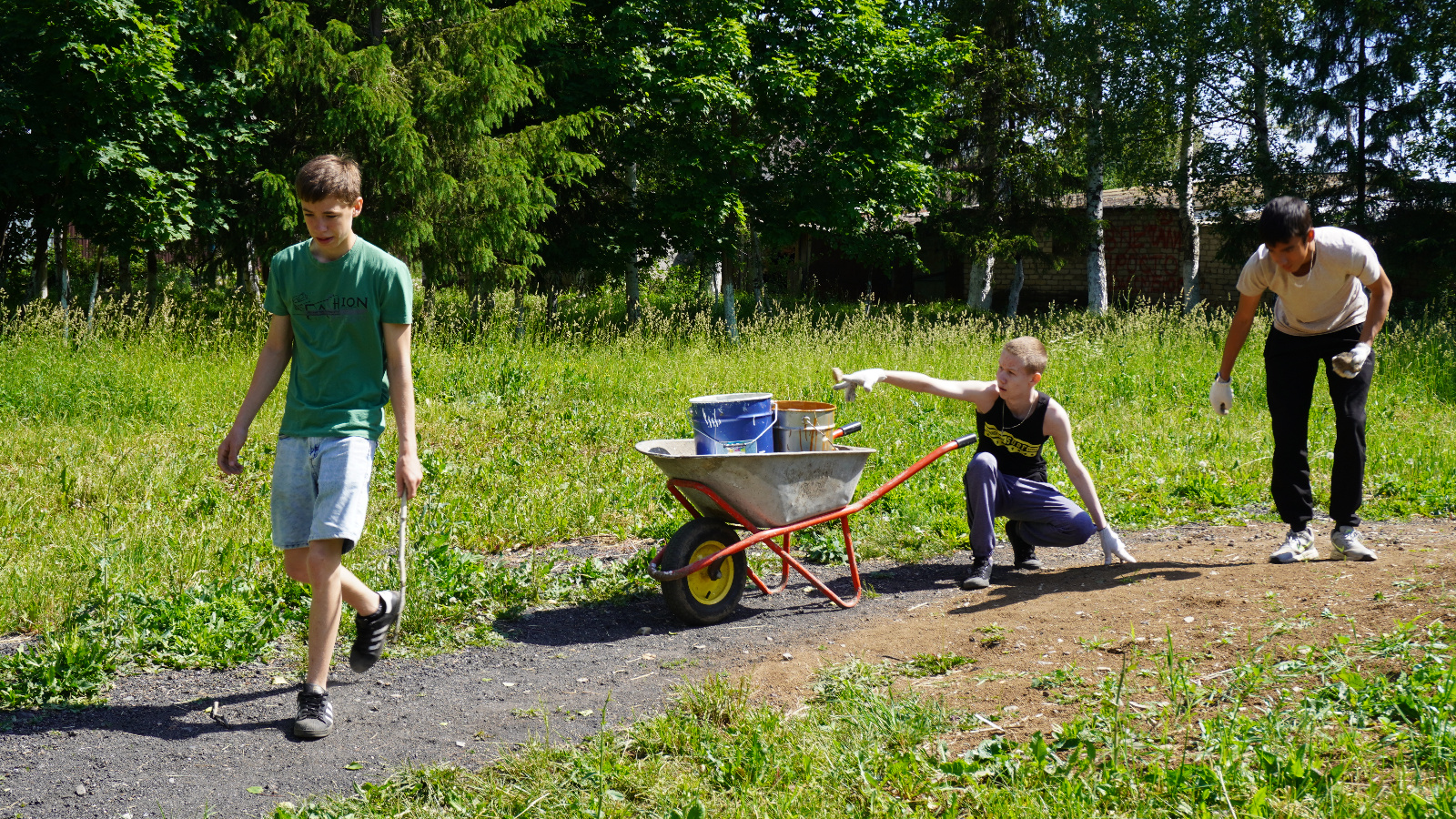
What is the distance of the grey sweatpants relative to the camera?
4992 mm

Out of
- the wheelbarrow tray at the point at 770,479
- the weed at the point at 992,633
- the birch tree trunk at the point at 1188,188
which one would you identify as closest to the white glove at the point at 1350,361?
the weed at the point at 992,633

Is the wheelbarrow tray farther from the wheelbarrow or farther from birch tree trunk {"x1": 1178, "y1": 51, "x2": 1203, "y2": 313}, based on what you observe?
birch tree trunk {"x1": 1178, "y1": 51, "x2": 1203, "y2": 313}

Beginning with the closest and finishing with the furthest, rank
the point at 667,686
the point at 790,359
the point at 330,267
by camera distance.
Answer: the point at 330,267 → the point at 667,686 → the point at 790,359

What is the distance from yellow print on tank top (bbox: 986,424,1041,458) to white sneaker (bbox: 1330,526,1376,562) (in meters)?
1.53

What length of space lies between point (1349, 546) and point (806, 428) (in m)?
2.79

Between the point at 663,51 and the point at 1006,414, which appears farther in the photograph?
the point at 663,51

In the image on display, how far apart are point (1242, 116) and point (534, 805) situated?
74.1ft

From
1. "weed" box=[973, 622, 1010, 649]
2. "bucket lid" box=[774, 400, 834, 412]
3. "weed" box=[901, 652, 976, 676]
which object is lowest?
"weed" box=[901, 652, 976, 676]

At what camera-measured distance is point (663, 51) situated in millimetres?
14742

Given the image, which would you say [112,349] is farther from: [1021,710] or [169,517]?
[1021,710]

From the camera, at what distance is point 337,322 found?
3.39 metres

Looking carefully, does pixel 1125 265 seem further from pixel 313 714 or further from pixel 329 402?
pixel 313 714

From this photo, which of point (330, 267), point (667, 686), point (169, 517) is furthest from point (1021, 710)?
point (169, 517)

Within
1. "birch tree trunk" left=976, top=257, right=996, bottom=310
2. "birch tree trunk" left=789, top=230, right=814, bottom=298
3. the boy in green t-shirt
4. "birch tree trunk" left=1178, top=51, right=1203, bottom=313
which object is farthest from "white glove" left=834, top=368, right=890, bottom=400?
"birch tree trunk" left=789, top=230, right=814, bottom=298
